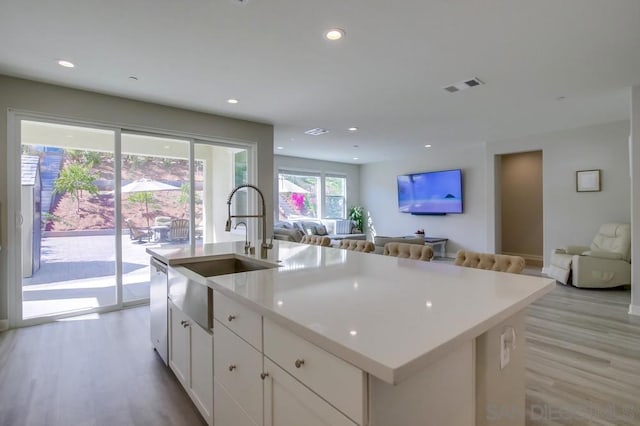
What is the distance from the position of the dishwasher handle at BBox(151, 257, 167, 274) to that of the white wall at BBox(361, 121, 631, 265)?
6.42 meters

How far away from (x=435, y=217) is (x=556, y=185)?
110 inches

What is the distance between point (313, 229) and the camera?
8.10m

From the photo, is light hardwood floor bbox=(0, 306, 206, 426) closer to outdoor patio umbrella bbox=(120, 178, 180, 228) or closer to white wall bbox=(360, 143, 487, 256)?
outdoor patio umbrella bbox=(120, 178, 180, 228)

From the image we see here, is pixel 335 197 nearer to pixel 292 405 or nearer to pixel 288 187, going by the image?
pixel 288 187

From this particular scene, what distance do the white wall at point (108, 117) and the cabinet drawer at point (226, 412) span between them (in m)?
3.32

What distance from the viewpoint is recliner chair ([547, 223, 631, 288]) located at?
15.2ft

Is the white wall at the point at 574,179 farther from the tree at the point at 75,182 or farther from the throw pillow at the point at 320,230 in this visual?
the tree at the point at 75,182

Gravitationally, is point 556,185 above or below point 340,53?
below

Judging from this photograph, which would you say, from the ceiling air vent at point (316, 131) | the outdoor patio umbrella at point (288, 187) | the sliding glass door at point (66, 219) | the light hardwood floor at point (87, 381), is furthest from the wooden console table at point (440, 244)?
the sliding glass door at point (66, 219)

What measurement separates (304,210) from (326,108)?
4726 mm

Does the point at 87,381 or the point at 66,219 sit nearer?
the point at 87,381

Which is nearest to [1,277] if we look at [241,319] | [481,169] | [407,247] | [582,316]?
[241,319]

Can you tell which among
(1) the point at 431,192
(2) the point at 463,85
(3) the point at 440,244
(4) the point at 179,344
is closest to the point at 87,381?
(4) the point at 179,344

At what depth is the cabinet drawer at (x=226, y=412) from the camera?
4.37 feet
